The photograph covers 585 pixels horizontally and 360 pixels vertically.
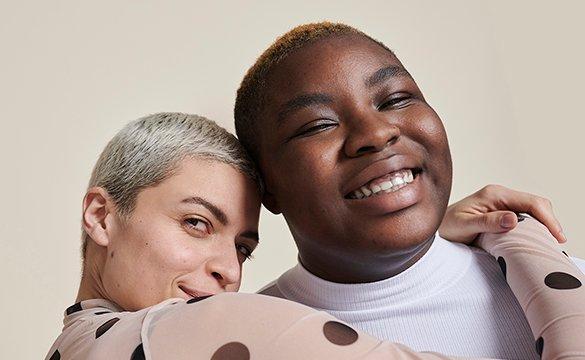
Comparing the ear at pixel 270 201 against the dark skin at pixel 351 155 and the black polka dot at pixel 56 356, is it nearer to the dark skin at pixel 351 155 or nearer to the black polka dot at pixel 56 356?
the dark skin at pixel 351 155

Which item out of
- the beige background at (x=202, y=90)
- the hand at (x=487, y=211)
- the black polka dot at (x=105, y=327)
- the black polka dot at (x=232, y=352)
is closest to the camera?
the black polka dot at (x=232, y=352)

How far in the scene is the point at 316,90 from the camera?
134 cm

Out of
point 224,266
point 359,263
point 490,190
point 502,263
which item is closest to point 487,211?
point 490,190

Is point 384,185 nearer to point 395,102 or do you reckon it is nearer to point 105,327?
point 395,102

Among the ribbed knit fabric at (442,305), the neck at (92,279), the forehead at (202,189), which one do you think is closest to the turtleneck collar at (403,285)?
the ribbed knit fabric at (442,305)

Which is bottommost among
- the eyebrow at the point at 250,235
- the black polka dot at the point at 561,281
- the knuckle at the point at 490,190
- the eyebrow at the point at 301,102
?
the black polka dot at the point at 561,281

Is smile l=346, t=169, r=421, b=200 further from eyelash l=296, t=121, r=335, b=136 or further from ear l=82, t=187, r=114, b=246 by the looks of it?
ear l=82, t=187, r=114, b=246

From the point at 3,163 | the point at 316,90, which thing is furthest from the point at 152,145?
the point at 3,163

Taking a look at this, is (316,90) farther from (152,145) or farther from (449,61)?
(449,61)

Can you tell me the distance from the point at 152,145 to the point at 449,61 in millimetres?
1671

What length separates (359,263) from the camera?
4.47ft

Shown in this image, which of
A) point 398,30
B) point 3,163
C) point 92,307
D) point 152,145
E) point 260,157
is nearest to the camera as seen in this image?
point 92,307

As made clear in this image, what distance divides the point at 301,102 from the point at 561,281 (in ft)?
1.51

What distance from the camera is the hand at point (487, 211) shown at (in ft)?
4.90
